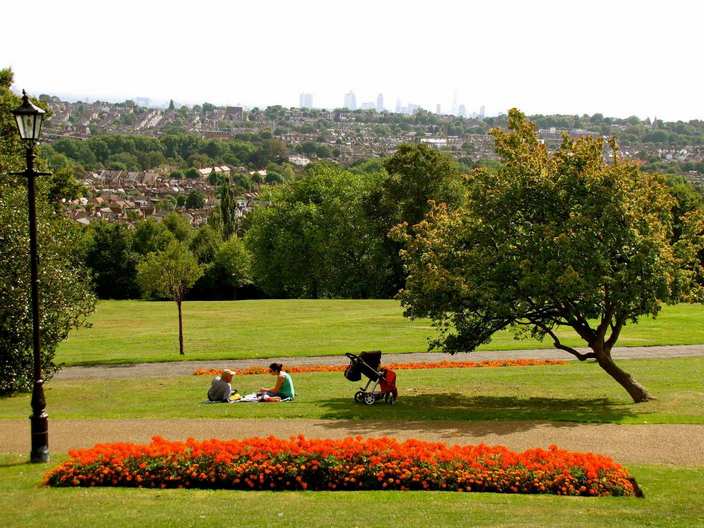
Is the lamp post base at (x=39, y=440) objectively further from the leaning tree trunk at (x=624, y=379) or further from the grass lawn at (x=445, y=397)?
the leaning tree trunk at (x=624, y=379)

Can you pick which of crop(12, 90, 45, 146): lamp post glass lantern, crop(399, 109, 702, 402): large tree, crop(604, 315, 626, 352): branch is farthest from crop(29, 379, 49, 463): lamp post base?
crop(604, 315, 626, 352): branch

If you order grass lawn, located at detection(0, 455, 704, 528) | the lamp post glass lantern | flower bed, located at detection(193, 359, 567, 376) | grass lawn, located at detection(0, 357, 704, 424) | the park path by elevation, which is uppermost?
the lamp post glass lantern

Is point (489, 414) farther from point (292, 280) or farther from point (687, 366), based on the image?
point (292, 280)

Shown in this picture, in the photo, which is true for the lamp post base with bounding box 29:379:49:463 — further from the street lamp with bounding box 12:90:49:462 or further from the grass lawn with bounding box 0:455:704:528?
the grass lawn with bounding box 0:455:704:528

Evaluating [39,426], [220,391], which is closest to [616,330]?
[220,391]

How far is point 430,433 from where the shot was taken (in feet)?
68.2

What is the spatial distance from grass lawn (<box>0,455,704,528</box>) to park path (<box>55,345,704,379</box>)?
58.6 feet

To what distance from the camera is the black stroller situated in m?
24.8

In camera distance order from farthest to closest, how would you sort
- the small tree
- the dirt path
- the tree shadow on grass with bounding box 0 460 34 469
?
the small tree < the dirt path < the tree shadow on grass with bounding box 0 460 34 469

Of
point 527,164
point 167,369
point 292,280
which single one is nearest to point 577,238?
point 527,164

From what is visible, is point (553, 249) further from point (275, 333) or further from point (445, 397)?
point (275, 333)

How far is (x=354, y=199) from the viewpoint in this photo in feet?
280

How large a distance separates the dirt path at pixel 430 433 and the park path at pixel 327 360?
1111 cm

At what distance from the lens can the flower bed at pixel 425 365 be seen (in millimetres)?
32688
